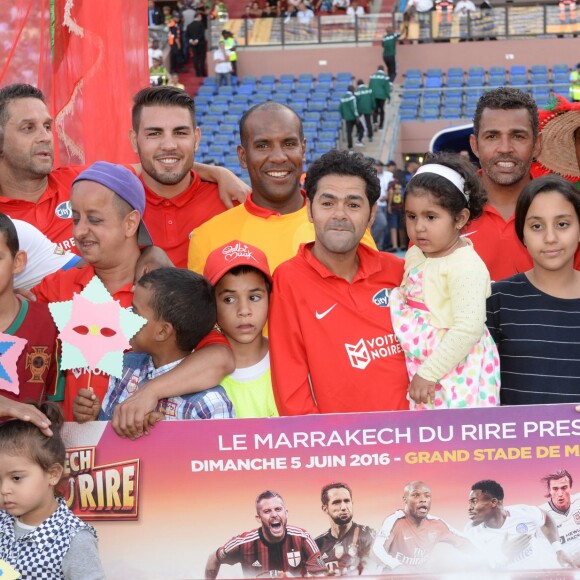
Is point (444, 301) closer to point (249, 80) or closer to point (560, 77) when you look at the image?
point (560, 77)

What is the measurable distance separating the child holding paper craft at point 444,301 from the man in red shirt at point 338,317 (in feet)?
0.26

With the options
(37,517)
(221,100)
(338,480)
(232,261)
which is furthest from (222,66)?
(37,517)

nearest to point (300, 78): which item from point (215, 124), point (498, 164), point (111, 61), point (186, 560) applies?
point (215, 124)

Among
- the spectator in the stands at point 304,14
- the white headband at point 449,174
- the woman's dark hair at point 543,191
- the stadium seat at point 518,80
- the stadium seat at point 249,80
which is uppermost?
the spectator in the stands at point 304,14

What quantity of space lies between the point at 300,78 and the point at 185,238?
17.5 m

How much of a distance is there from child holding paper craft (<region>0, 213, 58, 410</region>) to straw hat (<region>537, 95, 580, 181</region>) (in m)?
2.28

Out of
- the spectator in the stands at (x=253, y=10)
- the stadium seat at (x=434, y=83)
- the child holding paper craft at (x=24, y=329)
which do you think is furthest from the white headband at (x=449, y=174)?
the spectator in the stands at (x=253, y=10)

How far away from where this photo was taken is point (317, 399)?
11.0 ft

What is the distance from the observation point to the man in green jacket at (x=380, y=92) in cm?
1940

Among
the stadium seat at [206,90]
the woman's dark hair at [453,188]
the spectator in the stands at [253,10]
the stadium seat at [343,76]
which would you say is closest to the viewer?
the woman's dark hair at [453,188]

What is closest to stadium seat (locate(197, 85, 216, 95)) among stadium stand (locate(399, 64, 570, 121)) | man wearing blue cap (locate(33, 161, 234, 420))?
stadium stand (locate(399, 64, 570, 121))

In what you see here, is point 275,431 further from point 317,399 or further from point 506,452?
point 506,452

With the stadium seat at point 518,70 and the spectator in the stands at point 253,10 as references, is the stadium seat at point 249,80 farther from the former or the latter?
the stadium seat at point 518,70

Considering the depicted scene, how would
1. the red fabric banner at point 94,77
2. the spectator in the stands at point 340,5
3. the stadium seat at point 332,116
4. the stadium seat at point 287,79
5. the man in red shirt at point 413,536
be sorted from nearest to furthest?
1. the man in red shirt at point 413,536
2. the red fabric banner at point 94,77
3. the stadium seat at point 332,116
4. the stadium seat at point 287,79
5. the spectator in the stands at point 340,5
